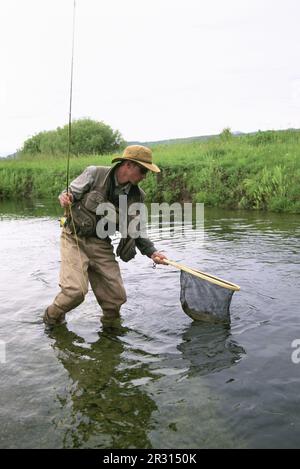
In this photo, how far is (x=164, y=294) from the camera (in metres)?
6.31

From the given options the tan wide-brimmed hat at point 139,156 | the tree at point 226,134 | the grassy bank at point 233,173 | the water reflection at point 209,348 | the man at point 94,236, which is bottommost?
the water reflection at point 209,348

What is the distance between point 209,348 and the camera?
446cm

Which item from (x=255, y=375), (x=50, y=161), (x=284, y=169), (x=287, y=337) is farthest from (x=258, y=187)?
(x=50, y=161)

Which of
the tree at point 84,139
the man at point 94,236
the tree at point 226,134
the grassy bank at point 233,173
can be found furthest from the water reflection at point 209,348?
the tree at point 84,139

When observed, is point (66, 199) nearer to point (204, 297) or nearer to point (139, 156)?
point (139, 156)

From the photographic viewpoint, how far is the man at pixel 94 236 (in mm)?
4730

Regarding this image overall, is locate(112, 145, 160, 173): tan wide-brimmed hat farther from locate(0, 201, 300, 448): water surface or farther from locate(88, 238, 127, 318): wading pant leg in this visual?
locate(0, 201, 300, 448): water surface

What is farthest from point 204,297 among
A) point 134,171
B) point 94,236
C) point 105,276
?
point 134,171

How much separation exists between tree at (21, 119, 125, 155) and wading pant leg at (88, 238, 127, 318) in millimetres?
30401

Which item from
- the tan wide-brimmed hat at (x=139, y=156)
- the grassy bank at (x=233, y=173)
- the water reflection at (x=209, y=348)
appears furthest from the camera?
the grassy bank at (x=233, y=173)

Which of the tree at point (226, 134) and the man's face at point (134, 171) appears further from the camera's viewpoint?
the tree at point (226, 134)

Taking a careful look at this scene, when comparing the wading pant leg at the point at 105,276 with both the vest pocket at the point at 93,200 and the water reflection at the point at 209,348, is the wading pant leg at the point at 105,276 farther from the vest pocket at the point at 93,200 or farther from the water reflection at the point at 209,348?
the water reflection at the point at 209,348
